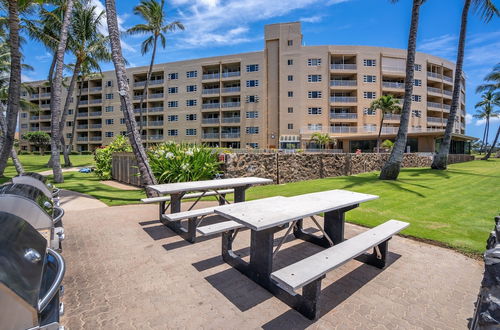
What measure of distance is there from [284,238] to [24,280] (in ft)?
8.89

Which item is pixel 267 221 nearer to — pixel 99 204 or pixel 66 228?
pixel 66 228

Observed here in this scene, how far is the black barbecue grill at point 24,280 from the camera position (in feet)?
4.74

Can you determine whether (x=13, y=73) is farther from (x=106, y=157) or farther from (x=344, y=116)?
(x=344, y=116)

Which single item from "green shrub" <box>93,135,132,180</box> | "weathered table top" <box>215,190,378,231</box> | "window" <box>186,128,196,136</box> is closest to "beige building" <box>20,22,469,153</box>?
"window" <box>186,128,196,136</box>

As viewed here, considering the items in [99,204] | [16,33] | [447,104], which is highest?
[447,104]

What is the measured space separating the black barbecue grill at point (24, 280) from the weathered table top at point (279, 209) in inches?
72.0

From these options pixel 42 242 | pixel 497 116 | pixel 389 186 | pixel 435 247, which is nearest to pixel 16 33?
pixel 42 242

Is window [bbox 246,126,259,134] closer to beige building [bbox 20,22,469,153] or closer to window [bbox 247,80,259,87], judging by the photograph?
beige building [bbox 20,22,469,153]

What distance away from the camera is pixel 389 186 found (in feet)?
34.3

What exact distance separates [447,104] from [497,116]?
9.28 metres

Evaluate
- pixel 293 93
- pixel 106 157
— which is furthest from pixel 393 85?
pixel 106 157

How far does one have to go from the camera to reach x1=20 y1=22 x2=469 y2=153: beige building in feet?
126

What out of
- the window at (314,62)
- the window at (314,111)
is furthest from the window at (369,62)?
the window at (314,111)

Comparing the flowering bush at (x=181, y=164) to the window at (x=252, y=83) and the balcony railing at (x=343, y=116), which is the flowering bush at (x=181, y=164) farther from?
the balcony railing at (x=343, y=116)
